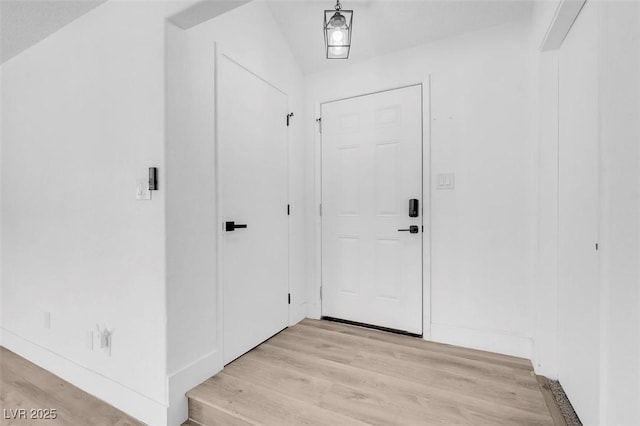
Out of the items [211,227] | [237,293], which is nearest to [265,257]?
[237,293]

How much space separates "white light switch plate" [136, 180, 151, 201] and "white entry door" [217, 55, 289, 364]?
0.45 metres

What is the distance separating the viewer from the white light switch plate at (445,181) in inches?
90.0

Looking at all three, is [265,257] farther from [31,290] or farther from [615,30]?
[615,30]

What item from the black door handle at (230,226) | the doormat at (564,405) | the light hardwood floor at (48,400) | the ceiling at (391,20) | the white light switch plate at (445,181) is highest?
the ceiling at (391,20)

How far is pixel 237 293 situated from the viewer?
2.11m

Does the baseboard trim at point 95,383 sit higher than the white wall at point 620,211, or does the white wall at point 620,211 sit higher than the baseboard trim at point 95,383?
the white wall at point 620,211

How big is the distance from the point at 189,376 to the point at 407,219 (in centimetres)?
188

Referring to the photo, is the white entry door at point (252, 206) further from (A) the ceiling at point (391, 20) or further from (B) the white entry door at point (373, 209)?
(A) the ceiling at point (391, 20)

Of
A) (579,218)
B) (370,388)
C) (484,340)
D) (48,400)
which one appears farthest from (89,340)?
(579,218)

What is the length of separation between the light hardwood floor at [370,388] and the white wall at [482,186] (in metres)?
0.27

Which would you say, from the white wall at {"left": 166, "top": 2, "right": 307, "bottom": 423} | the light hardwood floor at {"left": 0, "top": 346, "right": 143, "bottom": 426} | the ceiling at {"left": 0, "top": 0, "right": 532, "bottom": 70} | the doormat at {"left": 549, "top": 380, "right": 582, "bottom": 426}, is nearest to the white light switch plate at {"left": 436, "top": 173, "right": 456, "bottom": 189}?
the ceiling at {"left": 0, "top": 0, "right": 532, "bottom": 70}

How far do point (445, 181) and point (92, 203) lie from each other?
2504 mm

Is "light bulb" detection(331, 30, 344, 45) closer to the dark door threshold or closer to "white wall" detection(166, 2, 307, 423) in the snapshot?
"white wall" detection(166, 2, 307, 423)

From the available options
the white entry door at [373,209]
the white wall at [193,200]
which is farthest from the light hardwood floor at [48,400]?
the white entry door at [373,209]
